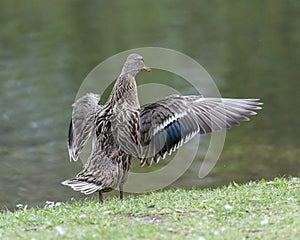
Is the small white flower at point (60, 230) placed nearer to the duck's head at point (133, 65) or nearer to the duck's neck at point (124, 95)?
the duck's neck at point (124, 95)

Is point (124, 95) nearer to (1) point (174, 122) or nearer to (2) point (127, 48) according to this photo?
(1) point (174, 122)

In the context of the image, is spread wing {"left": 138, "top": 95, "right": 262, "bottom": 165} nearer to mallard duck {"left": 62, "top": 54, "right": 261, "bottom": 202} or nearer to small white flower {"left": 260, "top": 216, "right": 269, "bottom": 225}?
mallard duck {"left": 62, "top": 54, "right": 261, "bottom": 202}

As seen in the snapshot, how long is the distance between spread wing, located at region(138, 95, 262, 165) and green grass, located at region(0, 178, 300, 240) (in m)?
0.70

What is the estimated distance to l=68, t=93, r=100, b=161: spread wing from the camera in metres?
10.3

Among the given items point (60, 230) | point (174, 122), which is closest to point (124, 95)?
point (174, 122)

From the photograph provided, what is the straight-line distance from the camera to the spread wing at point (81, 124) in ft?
33.7

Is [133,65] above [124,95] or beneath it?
above

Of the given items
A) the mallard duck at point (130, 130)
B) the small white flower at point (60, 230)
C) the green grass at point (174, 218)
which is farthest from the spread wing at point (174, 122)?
the small white flower at point (60, 230)

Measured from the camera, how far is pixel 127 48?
97.9ft

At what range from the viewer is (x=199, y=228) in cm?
741

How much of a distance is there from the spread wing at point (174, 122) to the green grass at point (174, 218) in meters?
0.70

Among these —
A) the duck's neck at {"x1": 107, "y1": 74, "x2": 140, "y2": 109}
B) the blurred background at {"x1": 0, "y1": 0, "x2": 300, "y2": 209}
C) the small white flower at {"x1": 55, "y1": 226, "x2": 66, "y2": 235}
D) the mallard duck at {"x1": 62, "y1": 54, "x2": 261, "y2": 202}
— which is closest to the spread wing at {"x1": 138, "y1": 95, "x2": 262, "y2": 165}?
the mallard duck at {"x1": 62, "y1": 54, "x2": 261, "y2": 202}

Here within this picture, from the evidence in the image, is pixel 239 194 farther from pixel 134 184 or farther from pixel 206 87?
pixel 206 87

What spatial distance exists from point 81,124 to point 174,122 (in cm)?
137
